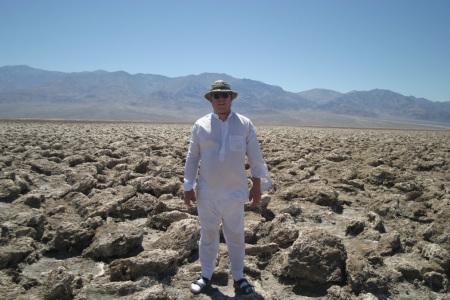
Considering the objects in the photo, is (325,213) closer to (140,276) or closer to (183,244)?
(183,244)

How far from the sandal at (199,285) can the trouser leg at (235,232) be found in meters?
0.26

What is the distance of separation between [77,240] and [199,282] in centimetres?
150

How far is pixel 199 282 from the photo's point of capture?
302 centimetres

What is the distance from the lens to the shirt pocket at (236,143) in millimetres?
3049

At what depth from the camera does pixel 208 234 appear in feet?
10.4

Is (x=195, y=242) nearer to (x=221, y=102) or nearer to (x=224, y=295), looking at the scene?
(x=224, y=295)

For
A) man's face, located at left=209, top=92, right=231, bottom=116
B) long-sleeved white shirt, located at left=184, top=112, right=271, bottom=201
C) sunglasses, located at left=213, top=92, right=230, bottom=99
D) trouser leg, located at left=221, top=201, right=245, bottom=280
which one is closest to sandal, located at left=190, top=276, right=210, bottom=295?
trouser leg, located at left=221, top=201, right=245, bottom=280

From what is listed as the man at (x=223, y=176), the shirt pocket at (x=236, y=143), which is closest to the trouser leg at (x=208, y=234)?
the man at (x=223, y=176)

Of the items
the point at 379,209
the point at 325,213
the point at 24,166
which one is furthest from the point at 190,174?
the point at 24,166

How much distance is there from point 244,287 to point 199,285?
0.37 meters

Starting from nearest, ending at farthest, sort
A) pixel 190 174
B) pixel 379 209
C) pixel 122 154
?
pixel 190 174 → pixel 379 209 → pixel 122 154

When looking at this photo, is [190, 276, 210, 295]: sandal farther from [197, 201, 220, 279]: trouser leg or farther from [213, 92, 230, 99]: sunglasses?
[213, 92, 230, 99]: sunglasses

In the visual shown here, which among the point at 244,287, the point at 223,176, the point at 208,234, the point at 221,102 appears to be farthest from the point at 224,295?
the point at 221,102

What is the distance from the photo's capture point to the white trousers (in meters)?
3.10
